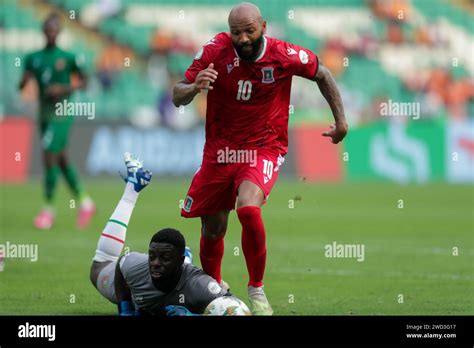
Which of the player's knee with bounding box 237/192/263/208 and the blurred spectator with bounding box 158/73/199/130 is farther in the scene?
the blurred spectator with bounding box 158/73/199/130

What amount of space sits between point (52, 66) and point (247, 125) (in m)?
8.02

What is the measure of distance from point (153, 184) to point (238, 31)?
17.2 metres

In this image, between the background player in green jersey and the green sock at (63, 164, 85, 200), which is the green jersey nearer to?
the background player in green jersey

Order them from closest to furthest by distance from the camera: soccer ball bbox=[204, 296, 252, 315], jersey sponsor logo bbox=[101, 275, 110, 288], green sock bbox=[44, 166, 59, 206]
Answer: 1. soccer ball bbox=[204, 296, 252, 315]
2. jersey sponsor logo bbox=[101, 275, 110, 288]
3. green sock bbox=[44, 166, 59, 206]

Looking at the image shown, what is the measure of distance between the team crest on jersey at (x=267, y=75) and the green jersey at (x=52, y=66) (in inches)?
311

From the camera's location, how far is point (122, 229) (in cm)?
861

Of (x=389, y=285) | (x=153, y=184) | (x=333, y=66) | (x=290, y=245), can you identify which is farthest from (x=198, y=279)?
(x=333, y=66)

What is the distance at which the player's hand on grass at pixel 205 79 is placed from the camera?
788 centimetres

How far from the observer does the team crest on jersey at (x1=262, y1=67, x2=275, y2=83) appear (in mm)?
8461

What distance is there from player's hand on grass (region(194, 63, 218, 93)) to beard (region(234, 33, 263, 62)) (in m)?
0.38

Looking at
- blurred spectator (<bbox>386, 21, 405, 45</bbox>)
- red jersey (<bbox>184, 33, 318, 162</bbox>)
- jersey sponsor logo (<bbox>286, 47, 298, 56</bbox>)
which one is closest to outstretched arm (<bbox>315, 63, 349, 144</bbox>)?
red jersey (<bbox>184, 33, 318, 162</bbox>)

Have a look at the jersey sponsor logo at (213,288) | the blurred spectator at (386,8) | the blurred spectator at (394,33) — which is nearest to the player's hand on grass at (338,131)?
the jersey sponsor logo at (213,288)

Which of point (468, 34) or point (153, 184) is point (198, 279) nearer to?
point (153, 184)

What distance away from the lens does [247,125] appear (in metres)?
8.62
